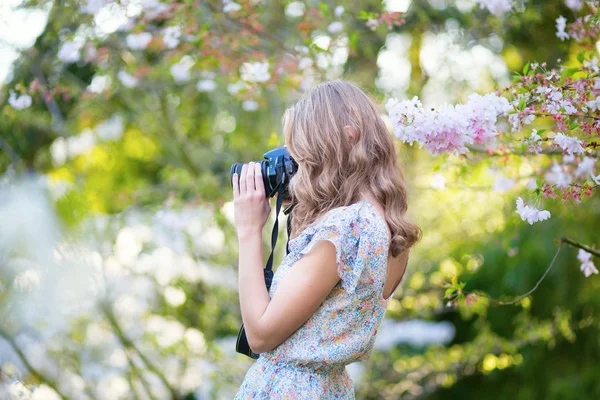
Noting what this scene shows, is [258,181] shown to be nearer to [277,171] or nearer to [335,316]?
[277,171]

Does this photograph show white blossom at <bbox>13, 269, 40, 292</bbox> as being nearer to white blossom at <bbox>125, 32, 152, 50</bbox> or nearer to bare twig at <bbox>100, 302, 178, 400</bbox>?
bare twig at <bbox>100, 302, 178, 400</bbox>

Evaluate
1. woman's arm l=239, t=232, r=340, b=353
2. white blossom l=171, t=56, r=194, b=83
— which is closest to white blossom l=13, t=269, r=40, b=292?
white blossom l=171, t=56, r=194, b=83

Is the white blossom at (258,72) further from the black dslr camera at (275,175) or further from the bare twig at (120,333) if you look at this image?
the bare twig at (120,333)

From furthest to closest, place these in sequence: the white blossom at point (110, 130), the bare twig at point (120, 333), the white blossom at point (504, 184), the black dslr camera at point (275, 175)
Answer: the white blossom at point (110, 130) < the bare twig at point (120, 333) < the white blossom at point (504, 184) < the black dslr camera at point (275, 175)

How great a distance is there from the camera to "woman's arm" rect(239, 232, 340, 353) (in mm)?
1251

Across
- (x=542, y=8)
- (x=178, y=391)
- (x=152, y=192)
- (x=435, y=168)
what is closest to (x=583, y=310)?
(x=542, y=8)

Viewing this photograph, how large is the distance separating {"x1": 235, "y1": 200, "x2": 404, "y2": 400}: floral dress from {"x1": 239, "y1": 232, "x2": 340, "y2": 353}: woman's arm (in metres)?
0.02

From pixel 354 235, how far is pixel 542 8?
2.50 m

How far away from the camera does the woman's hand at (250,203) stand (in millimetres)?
1377

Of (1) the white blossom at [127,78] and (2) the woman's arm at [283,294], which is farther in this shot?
(1) the white blossom at [127,78]

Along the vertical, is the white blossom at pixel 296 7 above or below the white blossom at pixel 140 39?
below

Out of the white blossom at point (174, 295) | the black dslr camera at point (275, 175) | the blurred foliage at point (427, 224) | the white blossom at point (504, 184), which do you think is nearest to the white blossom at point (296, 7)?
the blurred foliage at point (427, 224)

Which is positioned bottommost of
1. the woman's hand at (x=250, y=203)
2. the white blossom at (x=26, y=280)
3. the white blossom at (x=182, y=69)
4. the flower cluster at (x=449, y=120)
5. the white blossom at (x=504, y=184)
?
the white blossom at (x=26, y=280)

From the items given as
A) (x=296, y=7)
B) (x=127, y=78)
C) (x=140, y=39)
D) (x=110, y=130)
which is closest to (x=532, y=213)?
(x=140, y=39)
